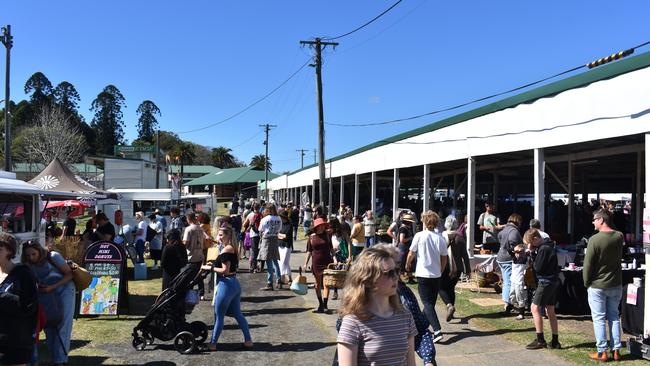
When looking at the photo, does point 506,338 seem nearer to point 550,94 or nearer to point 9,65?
point 550,94

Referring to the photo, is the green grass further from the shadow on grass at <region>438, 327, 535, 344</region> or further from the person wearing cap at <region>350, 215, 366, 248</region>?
the person wearing cap at <region>350, 215, 366, 248</region>

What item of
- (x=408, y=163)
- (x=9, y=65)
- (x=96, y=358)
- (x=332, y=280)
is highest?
(x=9, y=65)

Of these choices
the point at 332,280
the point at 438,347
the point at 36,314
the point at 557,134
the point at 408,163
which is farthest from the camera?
the point at 408,163

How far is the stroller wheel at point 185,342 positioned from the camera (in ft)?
21.1

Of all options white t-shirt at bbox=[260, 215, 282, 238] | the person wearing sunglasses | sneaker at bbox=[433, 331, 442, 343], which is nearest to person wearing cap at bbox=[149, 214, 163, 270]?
white t-shirt at bbox=[260, 215, 282, 238]

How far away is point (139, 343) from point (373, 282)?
498 centimetres

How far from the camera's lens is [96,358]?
625cm

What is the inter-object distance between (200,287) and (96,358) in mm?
3316

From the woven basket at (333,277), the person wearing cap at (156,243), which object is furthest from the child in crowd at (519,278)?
the person wearing cap at (156,243)

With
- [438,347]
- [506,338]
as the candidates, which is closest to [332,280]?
[438,347]

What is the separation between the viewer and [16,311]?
412 cm

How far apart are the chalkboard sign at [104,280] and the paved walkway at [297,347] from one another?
1302mm

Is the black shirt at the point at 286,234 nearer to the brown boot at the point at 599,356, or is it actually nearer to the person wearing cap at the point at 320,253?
the person wearing cap at the point at 320,253

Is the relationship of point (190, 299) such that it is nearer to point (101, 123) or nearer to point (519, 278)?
point (519, 278)
